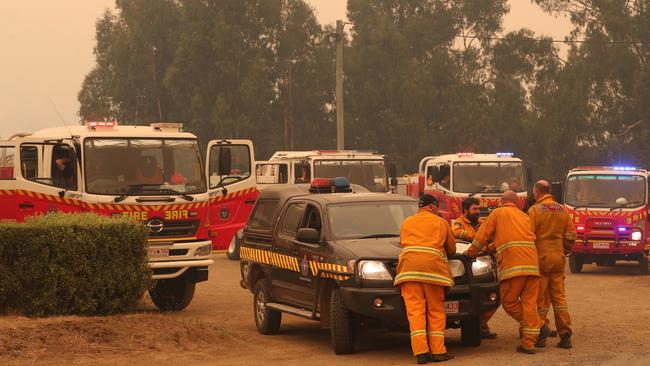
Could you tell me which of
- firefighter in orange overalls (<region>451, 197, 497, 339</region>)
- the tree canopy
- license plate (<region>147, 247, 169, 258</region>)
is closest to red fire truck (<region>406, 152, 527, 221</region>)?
license plate (<region>147, 247, 169, 258</region>)

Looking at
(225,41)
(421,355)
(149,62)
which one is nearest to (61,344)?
(421,355)

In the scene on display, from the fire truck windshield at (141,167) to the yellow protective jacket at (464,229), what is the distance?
15.1ft

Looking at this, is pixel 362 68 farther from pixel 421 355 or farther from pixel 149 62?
pixel 421 355

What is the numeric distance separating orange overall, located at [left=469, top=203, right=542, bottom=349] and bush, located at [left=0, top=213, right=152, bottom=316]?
502 centimetres

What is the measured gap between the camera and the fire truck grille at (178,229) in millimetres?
16484

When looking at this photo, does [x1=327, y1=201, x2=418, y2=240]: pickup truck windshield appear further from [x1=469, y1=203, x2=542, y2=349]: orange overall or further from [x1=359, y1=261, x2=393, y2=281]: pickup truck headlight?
[x1=469, y1=203, x2=542, y2=349]: orange overall

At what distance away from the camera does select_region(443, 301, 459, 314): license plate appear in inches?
478

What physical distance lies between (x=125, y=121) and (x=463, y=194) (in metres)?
55.9

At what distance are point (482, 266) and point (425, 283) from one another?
1177 millimetres

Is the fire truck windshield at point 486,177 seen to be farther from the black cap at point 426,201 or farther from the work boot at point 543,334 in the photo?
the black cap at point 426,201

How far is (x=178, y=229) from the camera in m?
16.6

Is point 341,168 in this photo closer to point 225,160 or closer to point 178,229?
point 225,160

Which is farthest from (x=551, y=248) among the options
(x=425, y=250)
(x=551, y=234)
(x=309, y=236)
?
(x=309, y=236)

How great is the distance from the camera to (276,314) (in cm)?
1462
